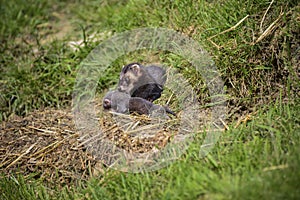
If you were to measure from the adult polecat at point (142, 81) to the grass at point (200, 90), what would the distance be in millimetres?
198

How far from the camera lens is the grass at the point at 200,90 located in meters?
3.13

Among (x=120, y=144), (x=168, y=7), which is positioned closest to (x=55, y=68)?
(x=168, y=7)

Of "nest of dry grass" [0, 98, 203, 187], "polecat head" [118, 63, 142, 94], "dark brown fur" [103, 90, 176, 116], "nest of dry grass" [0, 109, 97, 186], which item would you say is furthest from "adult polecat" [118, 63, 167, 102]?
"nest of dry grass" [0, 109, 97, 186]

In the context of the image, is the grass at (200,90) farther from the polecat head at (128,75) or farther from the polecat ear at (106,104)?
the polecat ear at (106,104)

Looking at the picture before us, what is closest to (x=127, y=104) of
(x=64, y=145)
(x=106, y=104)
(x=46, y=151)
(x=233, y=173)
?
(x=106, y=104)

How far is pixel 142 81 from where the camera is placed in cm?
477

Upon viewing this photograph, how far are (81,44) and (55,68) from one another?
1.40 ft

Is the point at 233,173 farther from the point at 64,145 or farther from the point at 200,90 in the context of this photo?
the point at 64,145

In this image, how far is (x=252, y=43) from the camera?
4070 millimetres

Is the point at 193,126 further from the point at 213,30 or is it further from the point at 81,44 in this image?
the point at 81,44

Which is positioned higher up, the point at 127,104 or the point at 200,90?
the point at 200,90

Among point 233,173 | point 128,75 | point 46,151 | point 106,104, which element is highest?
point 128,75

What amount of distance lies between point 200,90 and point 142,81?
0.73m

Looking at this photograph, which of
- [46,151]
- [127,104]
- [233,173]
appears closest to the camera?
[233,173]
